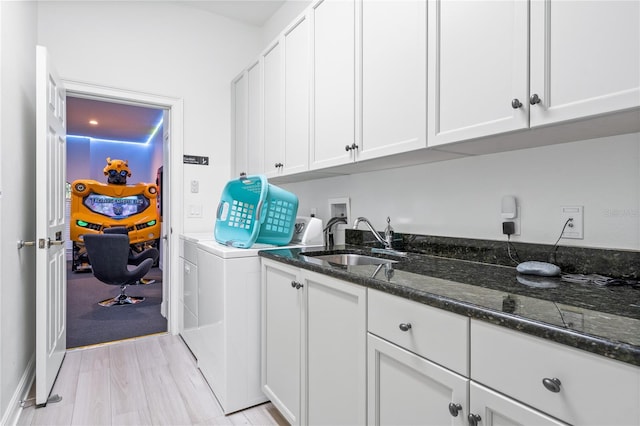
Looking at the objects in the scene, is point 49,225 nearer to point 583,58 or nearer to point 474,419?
point 474,419

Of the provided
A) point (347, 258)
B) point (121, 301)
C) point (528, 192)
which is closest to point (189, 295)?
point (347, 258)

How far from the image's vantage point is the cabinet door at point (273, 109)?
7.94 ft

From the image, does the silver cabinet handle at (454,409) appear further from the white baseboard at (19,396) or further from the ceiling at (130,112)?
the ceiling at (130,112)

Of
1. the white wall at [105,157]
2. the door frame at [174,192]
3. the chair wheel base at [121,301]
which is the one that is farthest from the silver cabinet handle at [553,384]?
the white wall at [105,157]

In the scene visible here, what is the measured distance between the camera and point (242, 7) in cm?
312

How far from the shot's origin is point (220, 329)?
1906 millimetres

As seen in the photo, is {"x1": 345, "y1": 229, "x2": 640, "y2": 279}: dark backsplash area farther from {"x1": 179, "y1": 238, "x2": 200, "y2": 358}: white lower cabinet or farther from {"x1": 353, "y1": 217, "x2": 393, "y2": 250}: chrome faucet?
{"x1": 179, "y1": 238, "x2": 200, "y2": 358}: white lower cabinet

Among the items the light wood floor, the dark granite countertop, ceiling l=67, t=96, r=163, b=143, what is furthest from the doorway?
the dark granite countertop

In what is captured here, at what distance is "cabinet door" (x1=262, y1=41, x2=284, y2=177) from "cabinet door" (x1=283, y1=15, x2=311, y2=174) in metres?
0.07

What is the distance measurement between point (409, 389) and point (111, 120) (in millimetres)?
6411

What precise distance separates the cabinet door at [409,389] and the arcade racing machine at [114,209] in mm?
6729

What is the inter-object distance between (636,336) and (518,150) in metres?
0.95

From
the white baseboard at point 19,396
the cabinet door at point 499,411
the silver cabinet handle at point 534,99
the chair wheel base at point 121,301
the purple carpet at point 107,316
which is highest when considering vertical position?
the silver cabinet handle at point 534,99

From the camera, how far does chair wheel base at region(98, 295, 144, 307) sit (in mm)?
4059
